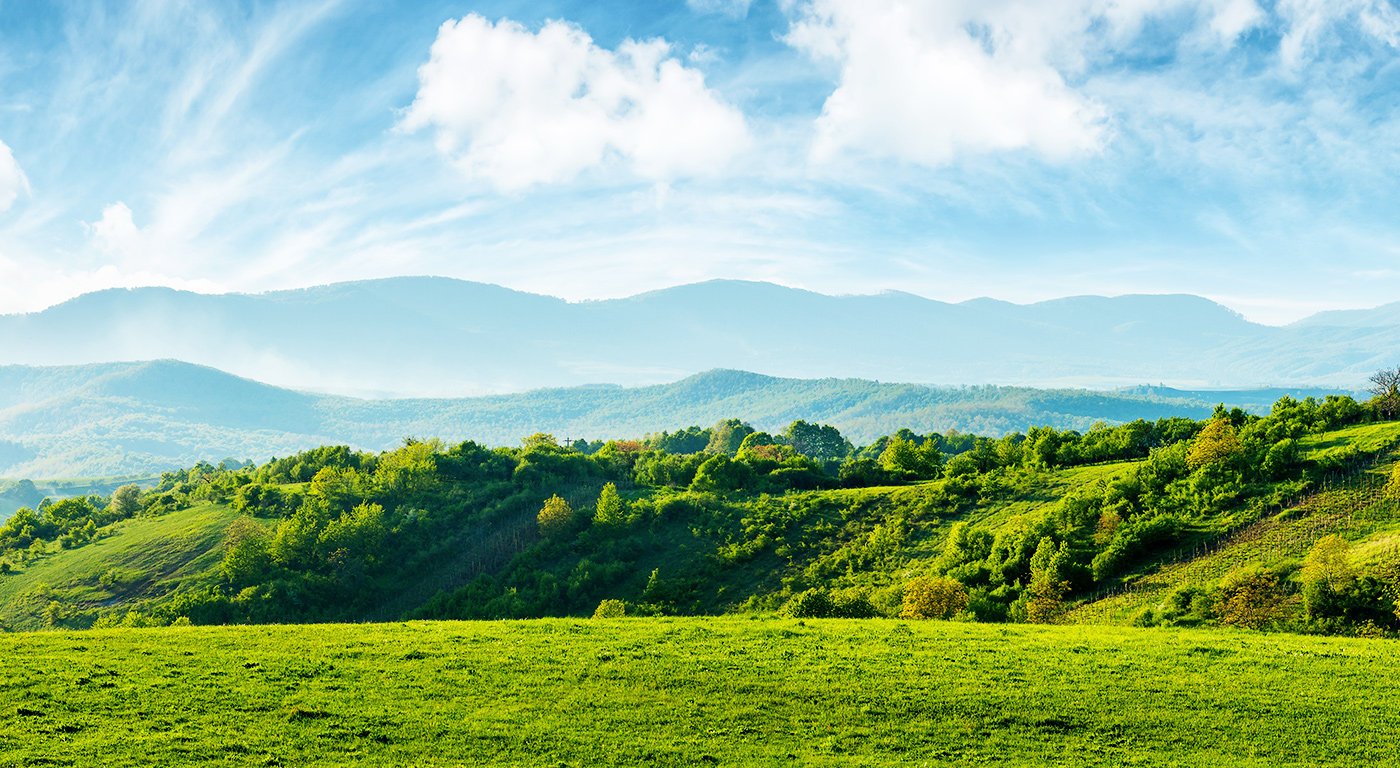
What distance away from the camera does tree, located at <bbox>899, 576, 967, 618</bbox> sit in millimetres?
37656

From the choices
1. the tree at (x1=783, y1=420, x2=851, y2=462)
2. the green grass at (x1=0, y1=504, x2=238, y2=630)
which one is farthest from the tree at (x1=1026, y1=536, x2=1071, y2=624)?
the tree at (x1=783, y1=420, x2=851, y2=462)

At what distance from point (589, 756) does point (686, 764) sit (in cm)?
224

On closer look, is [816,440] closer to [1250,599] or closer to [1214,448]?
[1214,448]

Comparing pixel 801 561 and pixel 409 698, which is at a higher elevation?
pixel 409 698

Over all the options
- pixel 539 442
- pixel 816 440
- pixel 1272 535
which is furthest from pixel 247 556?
pixel 816 440

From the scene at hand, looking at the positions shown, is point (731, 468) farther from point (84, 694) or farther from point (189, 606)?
point (84, 694)

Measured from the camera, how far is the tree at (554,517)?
69500 millimetres

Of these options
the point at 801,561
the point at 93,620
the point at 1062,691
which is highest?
the point at 1062,691

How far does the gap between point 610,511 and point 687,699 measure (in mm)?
50105

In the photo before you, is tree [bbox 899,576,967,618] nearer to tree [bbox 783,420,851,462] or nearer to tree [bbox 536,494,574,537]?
tree [bbox 536,494,574,537]

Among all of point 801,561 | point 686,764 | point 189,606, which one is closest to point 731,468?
point 801,561

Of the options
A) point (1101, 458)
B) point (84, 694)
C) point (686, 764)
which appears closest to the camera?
point (686, 764)

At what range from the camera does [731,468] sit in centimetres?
7862

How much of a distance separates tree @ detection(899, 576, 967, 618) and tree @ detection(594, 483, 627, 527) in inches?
1384
